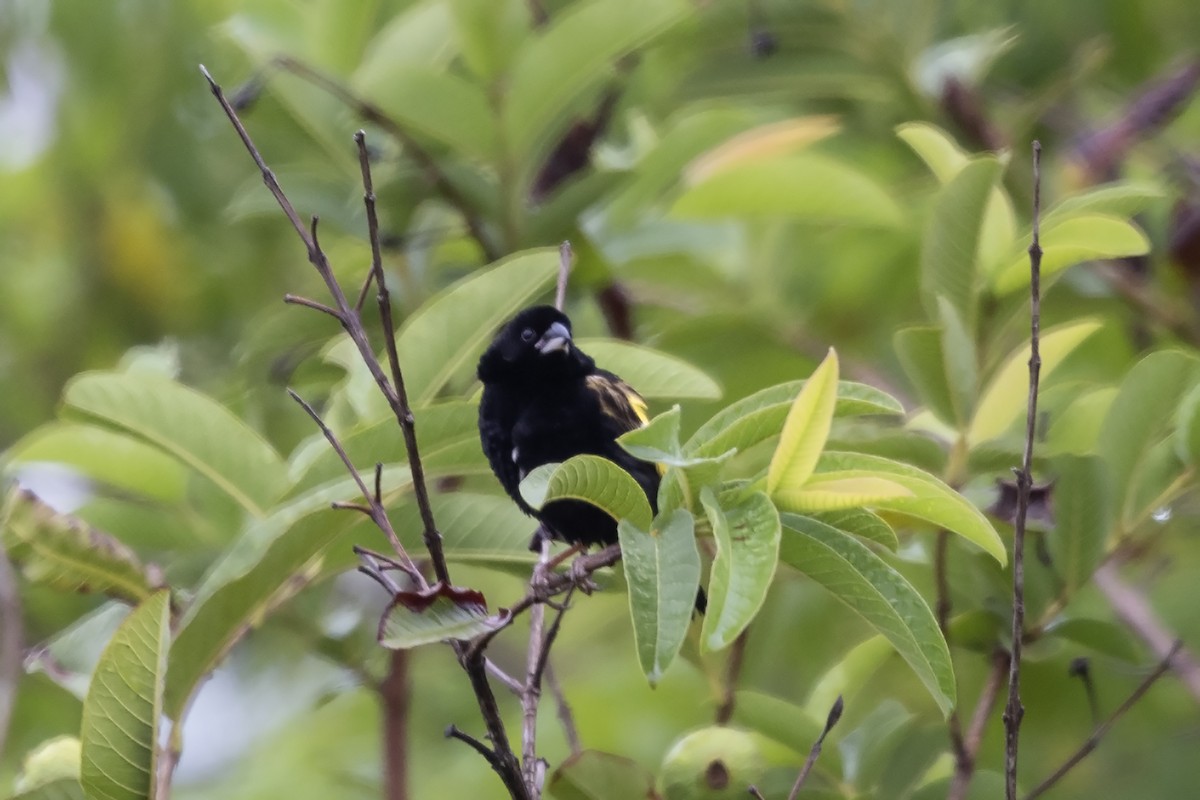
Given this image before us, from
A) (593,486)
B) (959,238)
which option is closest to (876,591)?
(593,486)

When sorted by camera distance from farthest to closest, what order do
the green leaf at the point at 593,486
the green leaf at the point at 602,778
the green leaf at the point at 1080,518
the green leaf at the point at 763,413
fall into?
the green leaf at the point at 1080,518 → the green leaf at the point at 602,778 → the green leaf at the point at 763,413 → the green leaf at the point at 593,486

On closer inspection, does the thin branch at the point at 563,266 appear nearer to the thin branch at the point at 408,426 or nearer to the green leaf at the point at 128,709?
the thin branch at the point at 408,426

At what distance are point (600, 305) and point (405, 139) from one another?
81cm

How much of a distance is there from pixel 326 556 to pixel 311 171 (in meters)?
1.58

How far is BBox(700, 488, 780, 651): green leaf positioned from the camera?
165 centimetres

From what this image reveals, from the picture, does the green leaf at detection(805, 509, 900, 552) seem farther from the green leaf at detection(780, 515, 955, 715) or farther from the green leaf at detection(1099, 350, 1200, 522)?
the green leaf at detection(1099, 350, 1200, 522)

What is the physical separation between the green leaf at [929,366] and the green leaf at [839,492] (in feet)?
2.70

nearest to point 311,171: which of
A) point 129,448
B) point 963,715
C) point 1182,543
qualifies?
point 129,448

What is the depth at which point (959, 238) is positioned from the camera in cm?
284

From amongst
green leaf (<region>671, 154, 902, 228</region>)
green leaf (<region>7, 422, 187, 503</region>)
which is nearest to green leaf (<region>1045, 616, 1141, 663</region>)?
green leaf (<region>671, 154, 902, 228</region>)

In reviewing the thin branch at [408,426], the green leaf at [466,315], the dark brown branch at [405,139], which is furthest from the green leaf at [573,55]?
the thin branch at [408,426]

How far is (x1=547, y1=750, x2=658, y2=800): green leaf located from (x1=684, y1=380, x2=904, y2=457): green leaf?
680mm

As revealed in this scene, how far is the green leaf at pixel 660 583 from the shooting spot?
1.64 meters

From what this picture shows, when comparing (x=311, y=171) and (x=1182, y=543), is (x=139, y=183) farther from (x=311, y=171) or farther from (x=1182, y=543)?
(x=1182, y=543)
